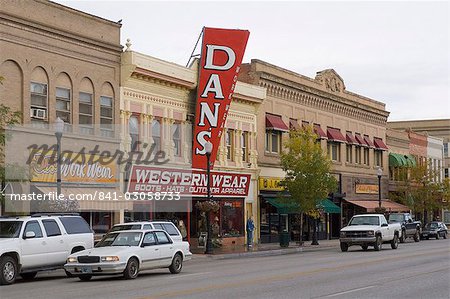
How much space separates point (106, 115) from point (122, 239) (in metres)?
13.0

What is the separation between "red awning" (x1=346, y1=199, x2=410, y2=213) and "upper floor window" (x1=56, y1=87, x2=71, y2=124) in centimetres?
3101

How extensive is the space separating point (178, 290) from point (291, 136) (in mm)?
30026

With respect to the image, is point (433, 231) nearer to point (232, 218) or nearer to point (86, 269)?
point (232, 218)

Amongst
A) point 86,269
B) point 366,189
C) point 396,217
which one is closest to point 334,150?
point 366,189

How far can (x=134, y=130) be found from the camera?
37.1 meters

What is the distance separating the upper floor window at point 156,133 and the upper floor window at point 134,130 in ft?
4.38

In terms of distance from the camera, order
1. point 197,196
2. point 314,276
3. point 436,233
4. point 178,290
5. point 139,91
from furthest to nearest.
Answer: point 436,233
point 197,196
point 139,91
point 314,276
point 178,290

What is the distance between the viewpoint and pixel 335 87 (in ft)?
193

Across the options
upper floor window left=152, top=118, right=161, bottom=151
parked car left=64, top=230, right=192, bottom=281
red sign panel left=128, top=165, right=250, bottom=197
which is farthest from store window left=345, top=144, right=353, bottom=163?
parked car left=64, top=230, right=192, bottom=281

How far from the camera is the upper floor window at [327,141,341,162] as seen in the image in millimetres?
57528

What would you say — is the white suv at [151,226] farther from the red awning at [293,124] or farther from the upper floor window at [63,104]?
the red awning at [293,124]

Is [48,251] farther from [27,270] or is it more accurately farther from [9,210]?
[9,210]

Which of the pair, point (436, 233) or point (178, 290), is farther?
point (436, 233)

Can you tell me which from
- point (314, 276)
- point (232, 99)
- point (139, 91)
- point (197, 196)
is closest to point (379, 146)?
point (232, 99)
